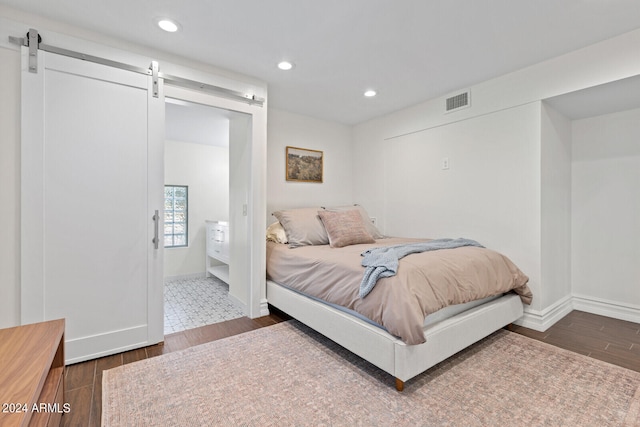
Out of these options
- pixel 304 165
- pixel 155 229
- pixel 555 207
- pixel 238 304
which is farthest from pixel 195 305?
pixel 555 207

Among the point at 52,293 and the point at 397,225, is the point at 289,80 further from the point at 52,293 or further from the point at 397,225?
the point at 52,293

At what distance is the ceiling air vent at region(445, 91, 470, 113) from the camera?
10.5ft

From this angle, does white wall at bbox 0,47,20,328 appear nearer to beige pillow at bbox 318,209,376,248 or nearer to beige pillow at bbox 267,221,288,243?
beige pillow at bbox 267,221,288,243

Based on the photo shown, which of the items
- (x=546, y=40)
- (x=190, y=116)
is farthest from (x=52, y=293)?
(x=546, y=40)

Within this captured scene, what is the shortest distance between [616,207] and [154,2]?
173 inches

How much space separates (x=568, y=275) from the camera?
322 cm

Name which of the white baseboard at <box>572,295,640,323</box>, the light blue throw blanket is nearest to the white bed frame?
the light blue throw blanket

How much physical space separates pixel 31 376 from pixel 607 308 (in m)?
4.44

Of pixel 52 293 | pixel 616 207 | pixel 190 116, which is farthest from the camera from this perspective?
pixel 190 116

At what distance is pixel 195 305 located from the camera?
138 inches

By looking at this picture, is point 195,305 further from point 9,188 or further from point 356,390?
point 356,390

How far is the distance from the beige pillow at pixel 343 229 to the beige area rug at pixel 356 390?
108 centimetres

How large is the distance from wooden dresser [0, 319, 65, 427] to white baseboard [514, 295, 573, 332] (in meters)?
3.40

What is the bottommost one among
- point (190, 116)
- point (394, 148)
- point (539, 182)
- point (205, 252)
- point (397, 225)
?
point (205, 252)
